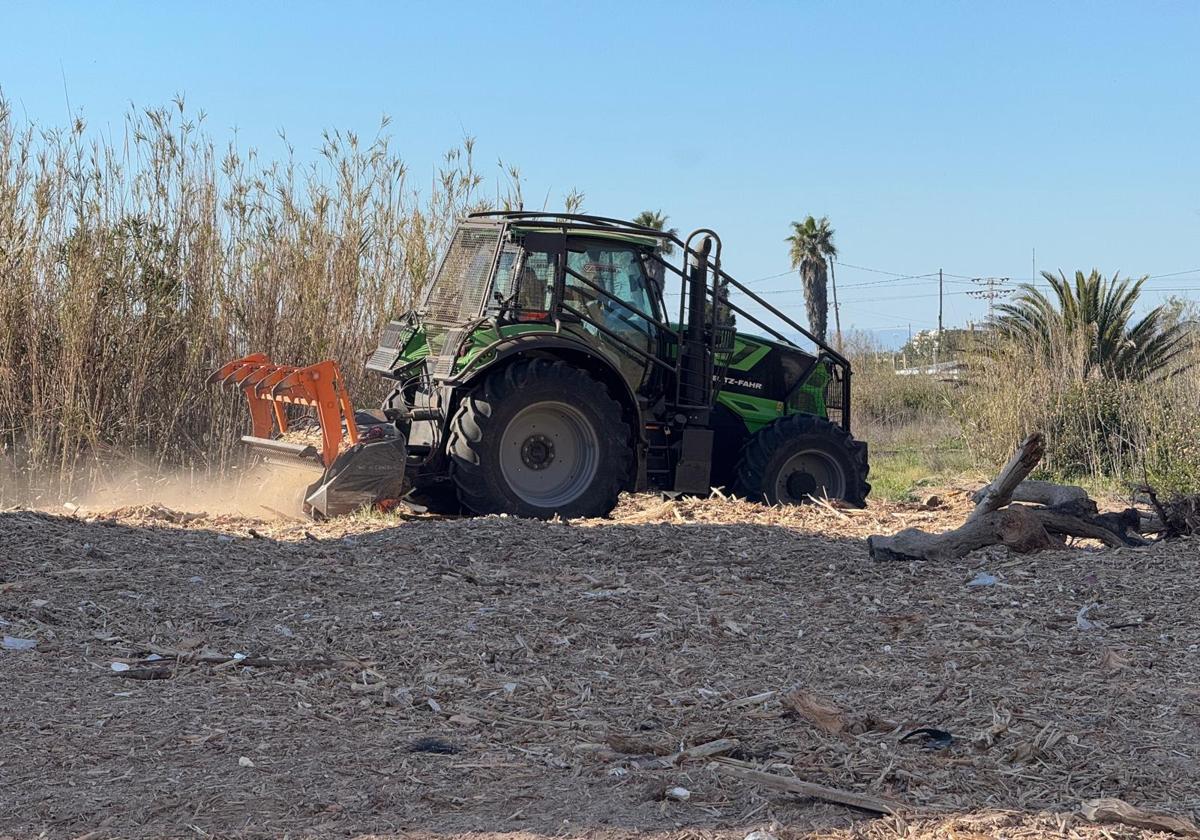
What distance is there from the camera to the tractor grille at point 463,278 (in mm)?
8883

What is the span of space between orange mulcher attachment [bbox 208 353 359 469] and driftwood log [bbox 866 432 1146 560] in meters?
3.45

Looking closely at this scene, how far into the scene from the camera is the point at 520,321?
871 cm

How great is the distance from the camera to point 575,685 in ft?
14.6

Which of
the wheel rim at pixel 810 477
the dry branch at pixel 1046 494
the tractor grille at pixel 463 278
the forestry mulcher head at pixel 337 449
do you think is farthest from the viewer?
the wheel rim at pixel 810 477

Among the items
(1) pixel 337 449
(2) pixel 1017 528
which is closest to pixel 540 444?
(1) pixel 337 449

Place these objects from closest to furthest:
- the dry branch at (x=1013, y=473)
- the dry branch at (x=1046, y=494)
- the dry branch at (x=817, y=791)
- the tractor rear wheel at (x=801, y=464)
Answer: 1. the dry branch at (x=817, y=791)
2. the dry branch at (x=1013, y=473)
3. the dry branch at (x=1046, y=494)
4. the tractor rear wheel at (x=801, y=464)

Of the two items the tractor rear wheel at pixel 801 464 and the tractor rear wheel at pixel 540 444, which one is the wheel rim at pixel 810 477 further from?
the tractor rear wheel at pixel 540 444

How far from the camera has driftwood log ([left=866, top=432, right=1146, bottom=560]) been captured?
6910 mm

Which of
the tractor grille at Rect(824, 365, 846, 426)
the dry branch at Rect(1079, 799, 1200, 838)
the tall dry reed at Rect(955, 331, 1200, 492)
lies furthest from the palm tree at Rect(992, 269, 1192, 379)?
the dry branch at Rect(1079, 799, 1200, 838)

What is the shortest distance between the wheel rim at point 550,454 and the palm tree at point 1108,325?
8.77m

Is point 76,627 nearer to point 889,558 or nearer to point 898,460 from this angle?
point 889,558

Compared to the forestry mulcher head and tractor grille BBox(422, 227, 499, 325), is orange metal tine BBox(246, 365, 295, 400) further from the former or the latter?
tractor grille BBox(422, 227, 499, 325)

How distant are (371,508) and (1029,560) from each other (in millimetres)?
4028

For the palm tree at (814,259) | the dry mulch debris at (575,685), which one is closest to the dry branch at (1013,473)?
the dry mulch debris at (575,685)
